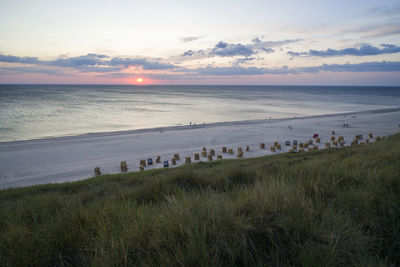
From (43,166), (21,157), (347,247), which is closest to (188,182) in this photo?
(347,247)

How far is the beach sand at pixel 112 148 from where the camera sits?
14510 millimetres

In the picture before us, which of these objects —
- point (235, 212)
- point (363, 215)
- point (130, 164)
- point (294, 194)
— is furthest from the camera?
point (130, 164)

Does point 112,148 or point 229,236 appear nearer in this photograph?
point 229,236

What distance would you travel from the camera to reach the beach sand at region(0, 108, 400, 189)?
14510 millimetres

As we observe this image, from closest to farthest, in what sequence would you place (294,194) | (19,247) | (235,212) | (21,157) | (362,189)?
(19,247), (235,212), (294,194), (362,189), (21,157)

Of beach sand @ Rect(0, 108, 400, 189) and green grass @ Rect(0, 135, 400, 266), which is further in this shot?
beach sand @ Rect(0, 108, 400, 189)

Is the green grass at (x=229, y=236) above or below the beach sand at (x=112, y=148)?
above

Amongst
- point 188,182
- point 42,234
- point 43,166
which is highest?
point 42,234

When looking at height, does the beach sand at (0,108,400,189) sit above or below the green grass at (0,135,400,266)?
below

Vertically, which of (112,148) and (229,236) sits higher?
(229,236)

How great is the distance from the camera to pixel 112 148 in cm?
2086

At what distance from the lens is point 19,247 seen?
192 cm

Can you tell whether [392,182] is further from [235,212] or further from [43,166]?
[43,166]

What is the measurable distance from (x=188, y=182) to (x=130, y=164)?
1210 centimetres
